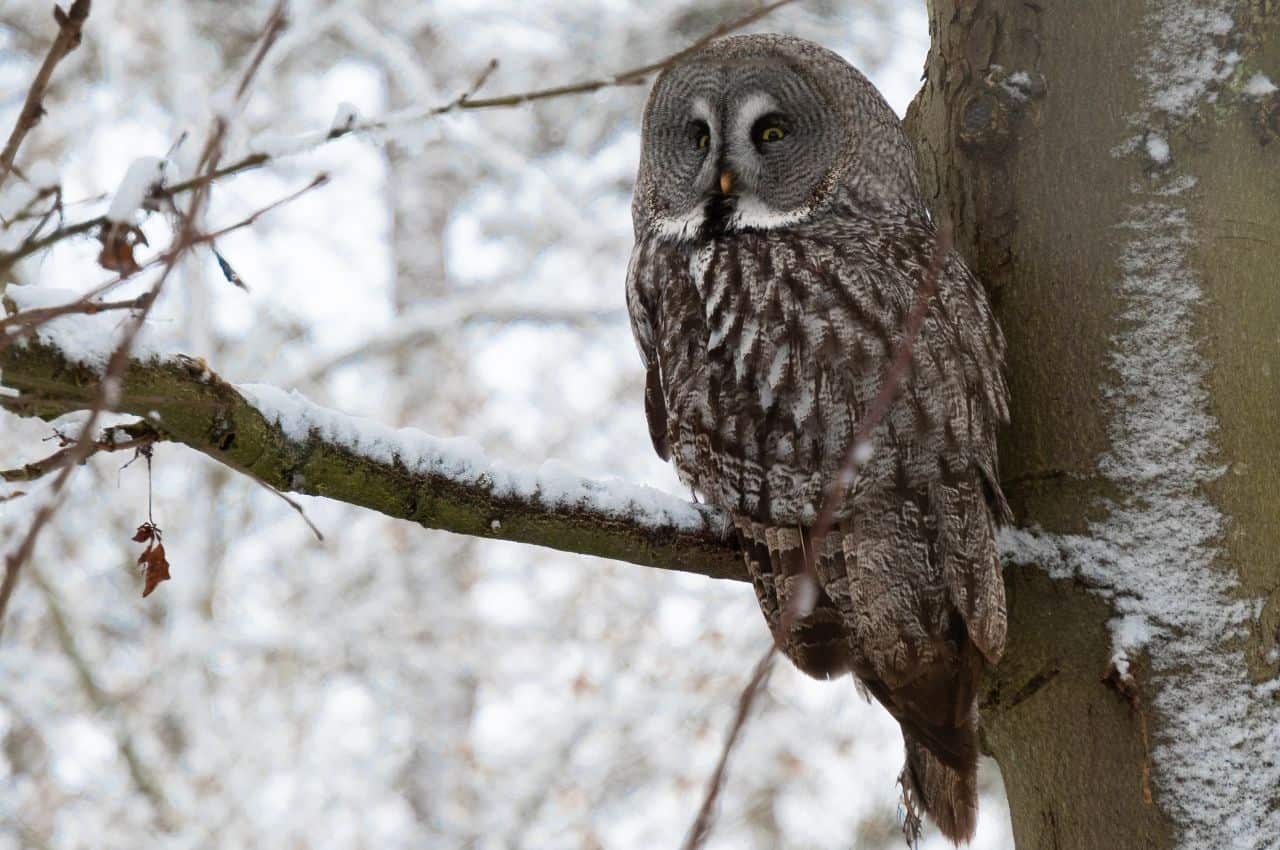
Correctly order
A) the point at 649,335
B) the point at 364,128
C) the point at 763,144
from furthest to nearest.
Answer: the point at 763,144 < the point at 649,335 < the point at 364,128

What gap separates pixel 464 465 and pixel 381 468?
13cm

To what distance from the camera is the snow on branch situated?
156 cm

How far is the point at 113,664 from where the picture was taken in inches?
306

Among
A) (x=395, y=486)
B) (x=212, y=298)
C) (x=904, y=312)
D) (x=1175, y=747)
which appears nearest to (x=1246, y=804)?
(x=1175, y=747)

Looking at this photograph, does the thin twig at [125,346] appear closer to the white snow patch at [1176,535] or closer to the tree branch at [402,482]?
the tree branch at [402,482]

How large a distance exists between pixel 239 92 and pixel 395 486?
0.97 meters

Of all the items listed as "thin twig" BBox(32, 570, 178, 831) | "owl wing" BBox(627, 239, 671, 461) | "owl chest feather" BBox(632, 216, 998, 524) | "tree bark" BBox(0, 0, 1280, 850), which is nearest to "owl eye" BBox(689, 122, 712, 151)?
"owl wing" BBox(627, 239, 671, 461)

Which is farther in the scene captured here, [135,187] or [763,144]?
[763,144]

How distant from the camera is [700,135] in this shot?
10.2 feet

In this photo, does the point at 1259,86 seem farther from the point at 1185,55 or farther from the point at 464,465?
the point at 464,465

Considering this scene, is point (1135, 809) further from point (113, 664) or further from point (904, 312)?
point (113, 664)

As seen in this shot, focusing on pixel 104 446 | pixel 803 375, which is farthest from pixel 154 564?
pixel 803 375

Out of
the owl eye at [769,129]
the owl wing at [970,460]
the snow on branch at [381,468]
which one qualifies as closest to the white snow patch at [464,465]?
the snow on branch at [381,468]

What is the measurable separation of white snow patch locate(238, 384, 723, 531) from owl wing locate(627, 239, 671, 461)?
1.45 ft
